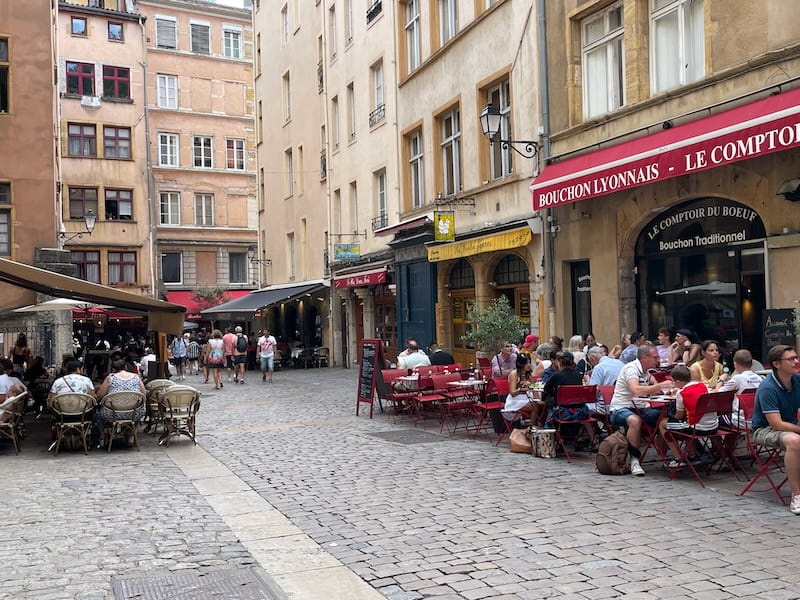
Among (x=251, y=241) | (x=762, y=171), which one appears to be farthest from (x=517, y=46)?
(x=251, y=241)

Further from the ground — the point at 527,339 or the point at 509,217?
the point at 509,217

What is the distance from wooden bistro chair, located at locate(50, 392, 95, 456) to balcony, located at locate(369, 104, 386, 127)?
52.7 ft

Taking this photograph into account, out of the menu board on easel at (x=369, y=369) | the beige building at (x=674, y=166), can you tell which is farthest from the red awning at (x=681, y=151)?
the menu board on easel at (x=369, y=369)

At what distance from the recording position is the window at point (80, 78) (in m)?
41.0

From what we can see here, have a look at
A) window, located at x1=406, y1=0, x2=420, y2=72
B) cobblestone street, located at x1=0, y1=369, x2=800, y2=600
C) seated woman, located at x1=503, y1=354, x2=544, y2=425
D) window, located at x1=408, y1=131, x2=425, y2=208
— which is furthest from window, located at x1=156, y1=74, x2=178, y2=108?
seated woman, located at x1=503, y1=354, x2=544, y2=425

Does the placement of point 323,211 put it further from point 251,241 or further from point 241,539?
point 241,539

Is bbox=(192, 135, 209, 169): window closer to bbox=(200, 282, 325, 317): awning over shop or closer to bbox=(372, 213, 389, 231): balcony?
bbox=(200, 282, 325, 317): awning over shop

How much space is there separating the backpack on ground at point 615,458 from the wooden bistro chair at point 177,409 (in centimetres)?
592

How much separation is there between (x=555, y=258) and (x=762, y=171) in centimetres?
516

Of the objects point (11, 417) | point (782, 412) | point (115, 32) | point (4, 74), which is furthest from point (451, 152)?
point (115, 32)

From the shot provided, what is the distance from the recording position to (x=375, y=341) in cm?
1434

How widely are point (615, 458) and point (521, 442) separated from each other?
5.69ft

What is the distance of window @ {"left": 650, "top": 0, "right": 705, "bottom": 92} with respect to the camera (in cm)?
1221

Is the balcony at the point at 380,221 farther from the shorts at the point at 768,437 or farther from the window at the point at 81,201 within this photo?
the window at the point at 81,201
